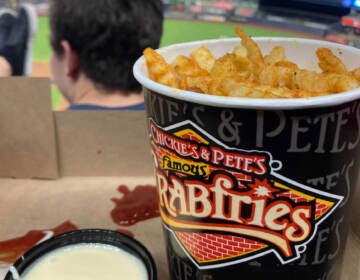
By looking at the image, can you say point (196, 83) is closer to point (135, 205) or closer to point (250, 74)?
point (250, 74)

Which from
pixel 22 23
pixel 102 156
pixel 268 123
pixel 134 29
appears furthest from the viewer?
pixel 22 23

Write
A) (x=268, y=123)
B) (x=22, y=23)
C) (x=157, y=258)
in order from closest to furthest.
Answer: (x=268, y=123) → (x=157, y=258) → (x=22, y=23)

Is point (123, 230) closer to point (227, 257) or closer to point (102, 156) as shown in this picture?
point (102, 156)

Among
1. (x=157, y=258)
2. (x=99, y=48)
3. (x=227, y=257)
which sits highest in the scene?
(x=99, y=48)

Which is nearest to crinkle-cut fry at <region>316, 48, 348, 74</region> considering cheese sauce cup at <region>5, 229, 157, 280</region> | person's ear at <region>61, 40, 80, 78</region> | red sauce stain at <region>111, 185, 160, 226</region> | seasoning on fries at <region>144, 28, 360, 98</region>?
seasoning on fries at <region>144, 28, 360, 98</region>

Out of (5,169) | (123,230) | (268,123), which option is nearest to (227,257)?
(268,123)

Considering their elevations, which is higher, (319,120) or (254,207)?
(319,120)

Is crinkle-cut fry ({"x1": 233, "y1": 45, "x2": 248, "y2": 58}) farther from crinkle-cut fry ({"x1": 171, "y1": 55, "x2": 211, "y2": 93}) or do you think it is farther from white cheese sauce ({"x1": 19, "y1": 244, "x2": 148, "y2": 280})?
white cheese sauce ({"x1": 19, "y1": 244, "x2": 148, "y2": 280})
